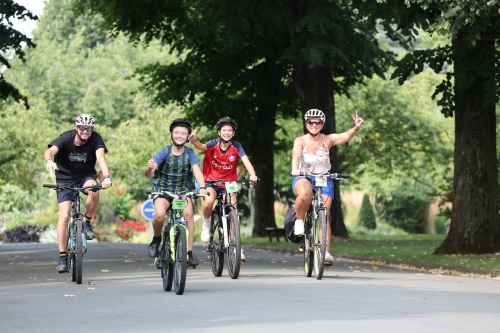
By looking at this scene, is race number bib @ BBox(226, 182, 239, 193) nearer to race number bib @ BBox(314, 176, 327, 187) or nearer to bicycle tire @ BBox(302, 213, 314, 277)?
race number bib @ BBox(314, 176, 327, 187)

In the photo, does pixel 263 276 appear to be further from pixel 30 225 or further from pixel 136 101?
A: pixel 136 101

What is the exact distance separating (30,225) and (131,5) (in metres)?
Answer: 15.9

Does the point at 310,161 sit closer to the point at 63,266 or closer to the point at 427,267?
the point at 63,266

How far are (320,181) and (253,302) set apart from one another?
3.57 meters

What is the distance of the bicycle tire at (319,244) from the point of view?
14711mm

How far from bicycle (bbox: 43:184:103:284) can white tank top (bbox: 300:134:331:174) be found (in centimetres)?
271

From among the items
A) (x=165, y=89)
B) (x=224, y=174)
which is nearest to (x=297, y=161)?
(x=224, y=174)

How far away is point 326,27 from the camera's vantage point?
1076 inches

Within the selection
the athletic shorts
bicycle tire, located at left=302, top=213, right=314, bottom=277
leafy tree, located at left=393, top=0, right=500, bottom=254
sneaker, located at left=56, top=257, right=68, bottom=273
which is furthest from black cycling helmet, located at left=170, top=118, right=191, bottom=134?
leafy tree, located at left=393, top=0, right=500, bottom=254

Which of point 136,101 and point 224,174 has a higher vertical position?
point 136,101

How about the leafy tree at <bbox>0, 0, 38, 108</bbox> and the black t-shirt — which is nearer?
the black t-shirt

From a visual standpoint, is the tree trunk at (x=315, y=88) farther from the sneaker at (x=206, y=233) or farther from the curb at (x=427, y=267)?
the sneaker at (x=206, y=233)

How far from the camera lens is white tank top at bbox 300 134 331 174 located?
15.5 m

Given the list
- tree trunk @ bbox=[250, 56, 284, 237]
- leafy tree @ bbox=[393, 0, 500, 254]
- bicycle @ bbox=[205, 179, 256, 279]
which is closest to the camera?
bicycle @ bbox=[205, 179, 256, 279]
